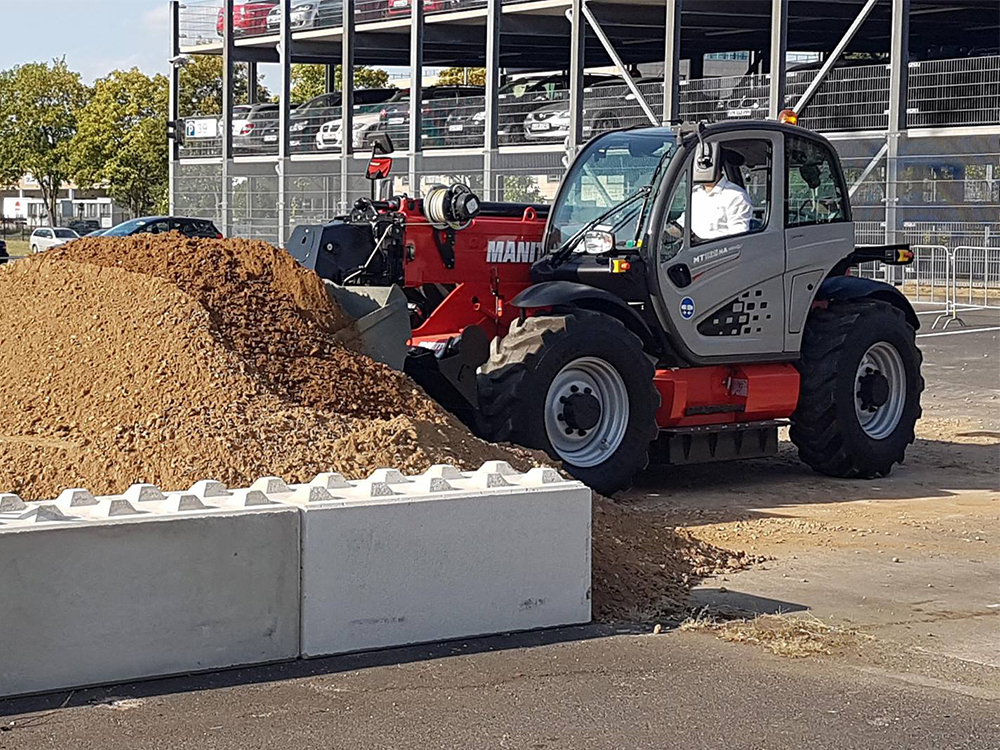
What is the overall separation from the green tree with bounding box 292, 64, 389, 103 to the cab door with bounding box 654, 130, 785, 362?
58.6m

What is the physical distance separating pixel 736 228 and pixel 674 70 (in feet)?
72.2

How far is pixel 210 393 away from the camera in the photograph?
8.50 meters

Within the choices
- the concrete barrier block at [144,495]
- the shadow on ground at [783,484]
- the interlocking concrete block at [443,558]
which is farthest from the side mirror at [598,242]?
the concrete barrier block at [144,495]

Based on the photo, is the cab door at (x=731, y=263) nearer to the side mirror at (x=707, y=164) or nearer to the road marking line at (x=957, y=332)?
the side mirror at (x=707, y=164)

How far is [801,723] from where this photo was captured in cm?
596

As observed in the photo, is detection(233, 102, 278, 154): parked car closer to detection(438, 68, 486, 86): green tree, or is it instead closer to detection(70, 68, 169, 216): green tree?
detection(70, 68, 169, 216): green tree

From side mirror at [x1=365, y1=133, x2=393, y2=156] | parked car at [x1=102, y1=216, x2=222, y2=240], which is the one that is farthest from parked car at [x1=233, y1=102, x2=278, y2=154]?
side mirror at [x1=365, y1=133, x2=393, y2=156]

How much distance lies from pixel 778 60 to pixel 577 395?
22080mm

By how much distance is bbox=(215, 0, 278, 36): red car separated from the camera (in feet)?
156

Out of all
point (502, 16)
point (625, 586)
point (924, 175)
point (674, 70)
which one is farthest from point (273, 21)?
point (625, 586)

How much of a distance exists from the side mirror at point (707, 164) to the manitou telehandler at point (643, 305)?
0.02 metres

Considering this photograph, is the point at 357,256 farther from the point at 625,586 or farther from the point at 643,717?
the point at 643,717

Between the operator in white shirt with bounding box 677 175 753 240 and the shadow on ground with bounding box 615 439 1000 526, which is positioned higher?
the operator in white shirt with bounding box 677 175 753 240

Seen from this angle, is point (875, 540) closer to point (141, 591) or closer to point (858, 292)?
point (858, 292)
